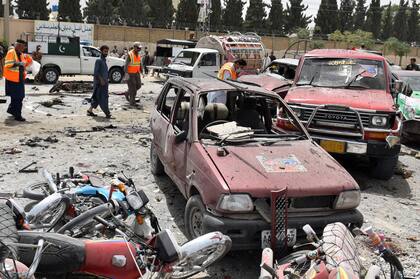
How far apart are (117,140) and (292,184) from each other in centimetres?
557

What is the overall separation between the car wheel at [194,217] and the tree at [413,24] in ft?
257

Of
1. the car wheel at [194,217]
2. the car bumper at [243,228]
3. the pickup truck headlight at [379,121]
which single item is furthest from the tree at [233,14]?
the car bumper at [243,228]

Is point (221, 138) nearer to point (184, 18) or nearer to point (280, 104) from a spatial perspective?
point (280, 104)

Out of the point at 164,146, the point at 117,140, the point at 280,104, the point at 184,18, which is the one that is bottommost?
the point at 117,140

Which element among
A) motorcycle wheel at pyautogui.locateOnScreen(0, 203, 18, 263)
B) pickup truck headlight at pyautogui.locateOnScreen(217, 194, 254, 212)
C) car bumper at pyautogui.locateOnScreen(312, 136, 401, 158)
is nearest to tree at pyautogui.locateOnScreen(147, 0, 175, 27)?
car bumper at pyautogui.locateOnScreen(312, 136, 401, 158)

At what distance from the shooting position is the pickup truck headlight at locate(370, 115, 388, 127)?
6938 millimetres

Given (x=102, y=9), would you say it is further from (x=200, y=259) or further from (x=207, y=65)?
(x=200, y=259)

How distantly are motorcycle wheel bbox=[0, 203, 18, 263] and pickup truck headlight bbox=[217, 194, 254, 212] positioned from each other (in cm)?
170

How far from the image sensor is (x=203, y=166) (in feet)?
14.6

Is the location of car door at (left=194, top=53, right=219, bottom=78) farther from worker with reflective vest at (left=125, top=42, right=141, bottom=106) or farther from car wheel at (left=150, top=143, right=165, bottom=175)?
car wheel at (left=150, top=143, right=165, bottom=175)

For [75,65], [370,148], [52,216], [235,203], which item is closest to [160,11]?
[75,65]

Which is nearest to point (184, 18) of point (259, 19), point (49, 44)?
point (259, 19)

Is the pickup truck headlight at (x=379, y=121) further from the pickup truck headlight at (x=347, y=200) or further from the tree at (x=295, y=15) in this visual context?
the tree at (x=295, y=15)

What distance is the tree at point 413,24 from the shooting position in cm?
7369
